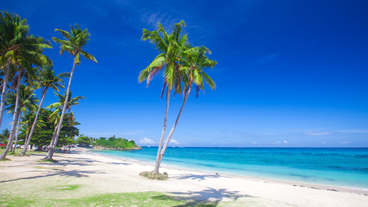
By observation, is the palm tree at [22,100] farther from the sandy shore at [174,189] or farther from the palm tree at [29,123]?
the sandy shore at [174,189]

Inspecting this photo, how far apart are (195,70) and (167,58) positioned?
204 cm

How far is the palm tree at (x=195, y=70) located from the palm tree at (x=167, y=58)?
1.78 feet

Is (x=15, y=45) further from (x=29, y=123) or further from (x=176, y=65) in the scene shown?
(x=29, y=123)

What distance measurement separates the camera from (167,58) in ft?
38.3

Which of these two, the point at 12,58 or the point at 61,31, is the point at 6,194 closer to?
the point at 12,58

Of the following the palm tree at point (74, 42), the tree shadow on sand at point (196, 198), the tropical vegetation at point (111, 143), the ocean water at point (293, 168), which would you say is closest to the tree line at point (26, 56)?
the palm tree at point (74, 42)

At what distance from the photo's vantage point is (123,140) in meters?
112

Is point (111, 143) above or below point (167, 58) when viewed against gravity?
below

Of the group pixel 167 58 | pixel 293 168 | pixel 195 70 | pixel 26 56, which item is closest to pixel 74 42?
pixel 26 56

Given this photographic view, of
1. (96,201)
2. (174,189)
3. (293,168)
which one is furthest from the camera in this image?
(293,168)

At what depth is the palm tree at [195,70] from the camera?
460 inches

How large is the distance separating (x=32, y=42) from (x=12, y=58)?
2.23m

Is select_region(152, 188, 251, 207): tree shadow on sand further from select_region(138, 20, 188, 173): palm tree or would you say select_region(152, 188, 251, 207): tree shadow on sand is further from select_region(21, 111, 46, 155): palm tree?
select_region(21, 111, 46, 155): palm tree

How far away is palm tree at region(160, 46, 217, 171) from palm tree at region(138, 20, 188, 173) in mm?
541
